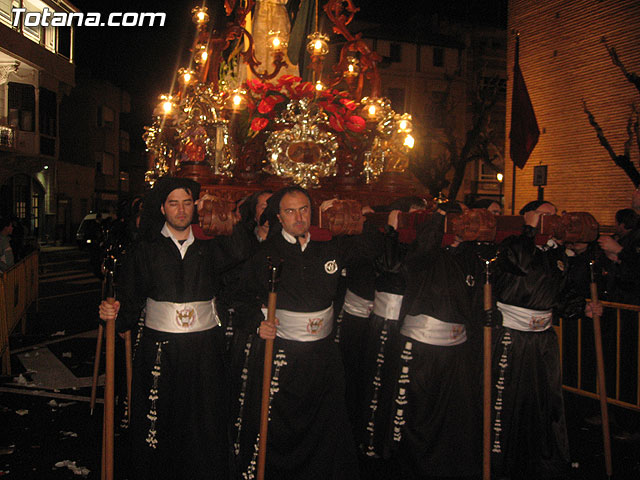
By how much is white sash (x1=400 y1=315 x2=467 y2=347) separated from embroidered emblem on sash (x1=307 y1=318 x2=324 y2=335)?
2.78 feet

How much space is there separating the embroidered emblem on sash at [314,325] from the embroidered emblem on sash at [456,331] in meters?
1.09

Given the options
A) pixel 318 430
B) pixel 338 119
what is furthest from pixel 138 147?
pixel 318 430

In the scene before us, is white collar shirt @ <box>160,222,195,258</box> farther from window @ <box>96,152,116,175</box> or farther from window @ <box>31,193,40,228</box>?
window @ <box>96,152,116,175</box>

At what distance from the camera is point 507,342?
13.5ft

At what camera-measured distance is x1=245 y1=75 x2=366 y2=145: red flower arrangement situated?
554cm

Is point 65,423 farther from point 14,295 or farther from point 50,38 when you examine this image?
point 50,38

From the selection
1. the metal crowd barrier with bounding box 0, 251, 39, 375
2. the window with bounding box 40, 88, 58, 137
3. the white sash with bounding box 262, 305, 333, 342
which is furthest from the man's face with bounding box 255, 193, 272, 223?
the window with bounding box 40, 88, 58, 137

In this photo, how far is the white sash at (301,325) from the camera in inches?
144

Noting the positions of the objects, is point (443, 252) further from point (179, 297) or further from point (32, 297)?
point (32, 297)

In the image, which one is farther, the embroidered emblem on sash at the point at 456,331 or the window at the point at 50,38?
the window at the point at 50,38

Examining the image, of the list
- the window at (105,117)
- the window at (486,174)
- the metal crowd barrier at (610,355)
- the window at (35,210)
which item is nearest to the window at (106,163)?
the window at (105,117)

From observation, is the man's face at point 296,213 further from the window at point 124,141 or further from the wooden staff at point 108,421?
the window at point 124,141

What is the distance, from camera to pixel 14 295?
733 cm

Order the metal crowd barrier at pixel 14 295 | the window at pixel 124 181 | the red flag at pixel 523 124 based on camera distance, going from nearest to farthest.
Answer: the metal crowd barrier at pixel 14 295, the red flag at pixel 523 124, the window at pixel 124 181
